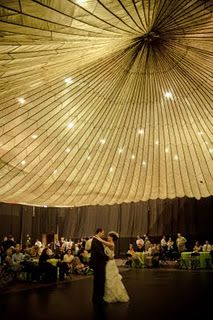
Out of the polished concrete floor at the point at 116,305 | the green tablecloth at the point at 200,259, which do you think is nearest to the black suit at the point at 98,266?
the polished concrete floor at the point at 116,305

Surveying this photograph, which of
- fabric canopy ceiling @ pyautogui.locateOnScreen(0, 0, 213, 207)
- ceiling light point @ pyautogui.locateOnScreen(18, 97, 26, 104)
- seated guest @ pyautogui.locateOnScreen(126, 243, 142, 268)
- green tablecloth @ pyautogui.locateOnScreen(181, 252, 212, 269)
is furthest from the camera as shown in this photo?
seated guest @ pyautogui.locateOnScreen(126, 243, 142, 268)

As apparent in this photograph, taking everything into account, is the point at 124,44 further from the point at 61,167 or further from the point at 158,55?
the point at 61,167

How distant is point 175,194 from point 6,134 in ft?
19.6

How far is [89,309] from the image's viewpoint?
6359mm

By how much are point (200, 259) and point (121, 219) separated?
7054mm

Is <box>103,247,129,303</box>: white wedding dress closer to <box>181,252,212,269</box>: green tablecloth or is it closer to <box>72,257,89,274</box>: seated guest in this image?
<box>72,257,89,274</box>: seated guest

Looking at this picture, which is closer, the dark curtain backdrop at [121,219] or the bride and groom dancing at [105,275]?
the bride and groom dancing at [105,275]

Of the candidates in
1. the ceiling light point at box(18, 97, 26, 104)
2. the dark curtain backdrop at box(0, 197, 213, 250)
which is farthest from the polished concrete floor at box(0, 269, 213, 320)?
the dark curtain backdrop at box(0, 197, 213, 250)

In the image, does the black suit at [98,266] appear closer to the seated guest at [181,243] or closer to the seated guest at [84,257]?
the seated guest at [84,257]

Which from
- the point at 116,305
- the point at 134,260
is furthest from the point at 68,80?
the point at 134,260

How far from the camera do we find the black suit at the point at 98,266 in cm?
684

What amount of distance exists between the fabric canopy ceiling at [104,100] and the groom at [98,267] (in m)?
3.82

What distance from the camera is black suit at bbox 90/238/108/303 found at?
6844 mm

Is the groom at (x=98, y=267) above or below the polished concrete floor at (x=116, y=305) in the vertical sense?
above
